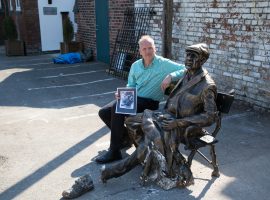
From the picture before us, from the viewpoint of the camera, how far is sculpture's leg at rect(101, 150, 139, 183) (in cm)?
382

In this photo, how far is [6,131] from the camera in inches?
234

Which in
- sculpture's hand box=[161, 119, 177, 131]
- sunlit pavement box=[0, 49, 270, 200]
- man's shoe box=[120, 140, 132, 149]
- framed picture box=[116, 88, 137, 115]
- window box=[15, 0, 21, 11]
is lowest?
sunlit pavement box=[0, 49, 270, 200]

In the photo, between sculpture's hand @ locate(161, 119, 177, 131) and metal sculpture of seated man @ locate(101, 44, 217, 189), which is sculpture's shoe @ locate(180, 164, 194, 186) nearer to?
metal sculpture of seated man @ locate(101, 44, 217, 189)

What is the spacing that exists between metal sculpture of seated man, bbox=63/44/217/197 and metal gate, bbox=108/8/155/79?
6.05 meters

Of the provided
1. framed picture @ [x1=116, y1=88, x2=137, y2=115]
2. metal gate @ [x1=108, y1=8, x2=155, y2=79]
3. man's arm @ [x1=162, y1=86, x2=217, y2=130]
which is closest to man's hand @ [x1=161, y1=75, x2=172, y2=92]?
framed picture @ [x1=116, y1=88, x2=137, y2=115]

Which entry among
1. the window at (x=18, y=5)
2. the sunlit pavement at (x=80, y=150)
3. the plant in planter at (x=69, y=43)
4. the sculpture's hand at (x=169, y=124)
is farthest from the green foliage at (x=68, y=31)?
the sculpture's hand at (x=169, y=124)

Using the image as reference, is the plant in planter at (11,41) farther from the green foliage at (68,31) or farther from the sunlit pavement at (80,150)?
the sunlit pavement at (80,150)

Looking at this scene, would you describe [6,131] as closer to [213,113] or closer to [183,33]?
[213,113]

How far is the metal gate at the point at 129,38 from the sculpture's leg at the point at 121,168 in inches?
238

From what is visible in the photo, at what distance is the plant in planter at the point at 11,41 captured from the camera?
48.8 feet

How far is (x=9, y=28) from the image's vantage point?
48.8 feet

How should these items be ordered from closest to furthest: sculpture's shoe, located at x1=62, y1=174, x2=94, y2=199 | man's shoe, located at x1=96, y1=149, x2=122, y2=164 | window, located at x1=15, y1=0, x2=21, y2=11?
sculpture's shoe, located at x1=62, y1=174, x2=94, y2=199
man's shoe, located at x1=96, y1=149, x2=122, y2=164
window, located at x1=15, y1=0, x2=21, y2=11

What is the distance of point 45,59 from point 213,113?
37.9 feet

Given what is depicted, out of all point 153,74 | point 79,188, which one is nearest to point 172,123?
point 153,74
